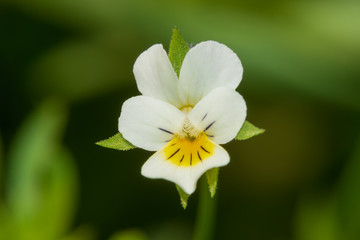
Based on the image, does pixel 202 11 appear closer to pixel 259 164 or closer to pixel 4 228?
pixel 259 164

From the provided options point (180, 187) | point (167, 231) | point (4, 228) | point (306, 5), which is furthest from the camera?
point (306, 5)

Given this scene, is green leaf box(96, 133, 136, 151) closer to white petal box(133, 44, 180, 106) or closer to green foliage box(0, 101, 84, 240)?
white petal box(133, 44, 180, 106)

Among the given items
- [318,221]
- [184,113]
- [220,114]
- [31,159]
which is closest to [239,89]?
[318,221]

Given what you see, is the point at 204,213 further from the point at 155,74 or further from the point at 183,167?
the point at 155,74

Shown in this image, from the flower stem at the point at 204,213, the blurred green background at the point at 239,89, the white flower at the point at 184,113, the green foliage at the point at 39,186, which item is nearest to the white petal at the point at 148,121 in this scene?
the white flower at the point at 184,113

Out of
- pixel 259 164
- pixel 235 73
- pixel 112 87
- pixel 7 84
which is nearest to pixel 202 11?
pixel 112 87

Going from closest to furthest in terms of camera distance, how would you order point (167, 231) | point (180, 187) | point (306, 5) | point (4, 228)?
point (180, 187) < point (4, 228) < point (167, 231) < point (306, 5)
